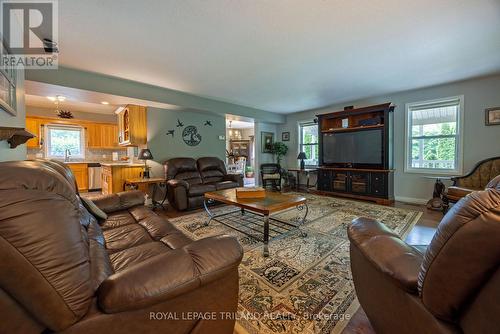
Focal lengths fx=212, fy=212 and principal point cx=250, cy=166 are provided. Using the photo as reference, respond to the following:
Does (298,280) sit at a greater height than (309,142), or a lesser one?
lesser

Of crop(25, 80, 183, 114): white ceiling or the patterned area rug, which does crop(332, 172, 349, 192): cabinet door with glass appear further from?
crop(25, 80, 183, 114): white ceiling

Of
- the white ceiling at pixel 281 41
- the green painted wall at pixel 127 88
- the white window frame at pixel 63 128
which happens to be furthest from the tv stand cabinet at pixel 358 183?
the white window frame at pixel 63 128

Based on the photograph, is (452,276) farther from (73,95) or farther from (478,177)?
(73,95)

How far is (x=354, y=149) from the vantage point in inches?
195

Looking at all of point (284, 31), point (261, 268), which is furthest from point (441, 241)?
point (284, 31)

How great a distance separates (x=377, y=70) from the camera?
3365mm

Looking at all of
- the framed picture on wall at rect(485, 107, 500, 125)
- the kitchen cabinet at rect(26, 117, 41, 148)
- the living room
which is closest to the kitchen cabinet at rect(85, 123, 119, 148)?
the living room

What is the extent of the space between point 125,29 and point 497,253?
3.04m

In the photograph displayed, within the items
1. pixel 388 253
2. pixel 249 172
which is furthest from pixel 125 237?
pixel 249 172

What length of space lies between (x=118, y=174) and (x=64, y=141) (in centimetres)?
354

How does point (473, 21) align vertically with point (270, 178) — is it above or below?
above

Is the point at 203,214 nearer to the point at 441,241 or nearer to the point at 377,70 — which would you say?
the point at 441,241

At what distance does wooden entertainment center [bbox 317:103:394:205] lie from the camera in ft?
14.6

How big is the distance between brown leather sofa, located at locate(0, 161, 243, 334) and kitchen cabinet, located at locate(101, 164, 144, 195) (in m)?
3.51
